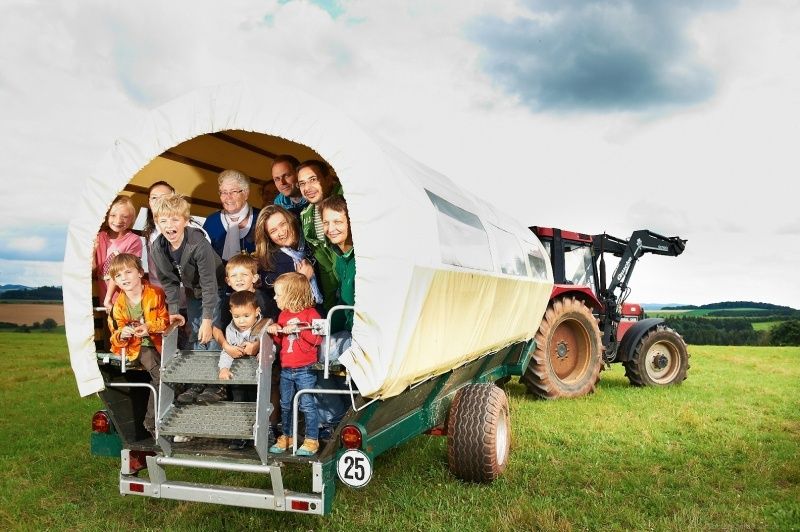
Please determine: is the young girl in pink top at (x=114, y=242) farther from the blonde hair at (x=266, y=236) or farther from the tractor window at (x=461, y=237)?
the tractor window at (x=461, y=237)

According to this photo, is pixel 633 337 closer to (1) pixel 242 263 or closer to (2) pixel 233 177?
(2) pixel 233 177

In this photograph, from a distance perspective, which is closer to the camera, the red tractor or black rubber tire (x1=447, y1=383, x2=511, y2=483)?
black rubber tire (x1=447, y1=383, x2=511, y2=483)

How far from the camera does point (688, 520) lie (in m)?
5.22

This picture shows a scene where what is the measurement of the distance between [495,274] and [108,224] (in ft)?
11.0

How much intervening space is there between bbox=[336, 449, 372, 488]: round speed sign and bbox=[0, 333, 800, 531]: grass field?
2.82 feet

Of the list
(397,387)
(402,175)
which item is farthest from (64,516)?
(402,175)

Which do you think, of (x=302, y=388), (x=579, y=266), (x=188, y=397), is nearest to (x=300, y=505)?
(x=302, y=388)

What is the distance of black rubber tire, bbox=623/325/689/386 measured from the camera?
1215 centimetres

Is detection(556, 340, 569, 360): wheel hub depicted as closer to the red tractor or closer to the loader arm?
the red tractor

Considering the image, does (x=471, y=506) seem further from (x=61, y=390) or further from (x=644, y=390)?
(x=61, y=390)

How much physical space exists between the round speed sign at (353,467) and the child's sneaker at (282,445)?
47 cm

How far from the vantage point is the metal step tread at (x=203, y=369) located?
464 centimetres

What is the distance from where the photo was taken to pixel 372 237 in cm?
413

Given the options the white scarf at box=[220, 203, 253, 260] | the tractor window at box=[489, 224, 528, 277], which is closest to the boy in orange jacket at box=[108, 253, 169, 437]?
the white scarf at box=[220, 203, 253, 260]
